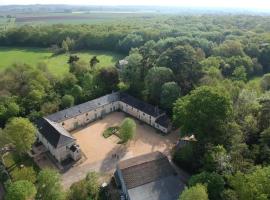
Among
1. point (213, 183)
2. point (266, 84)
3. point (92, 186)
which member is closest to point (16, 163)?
point (92, 186)

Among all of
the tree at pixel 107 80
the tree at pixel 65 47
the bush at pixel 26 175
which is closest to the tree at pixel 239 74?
the tree at pixel 107 80

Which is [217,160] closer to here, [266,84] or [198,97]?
[198,97]

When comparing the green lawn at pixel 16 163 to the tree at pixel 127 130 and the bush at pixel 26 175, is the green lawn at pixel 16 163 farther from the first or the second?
the tree at pixel 127 130

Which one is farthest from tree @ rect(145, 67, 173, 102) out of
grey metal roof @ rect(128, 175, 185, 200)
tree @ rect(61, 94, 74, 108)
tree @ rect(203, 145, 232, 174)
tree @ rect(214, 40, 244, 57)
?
tree @ rect(214, 40, 244, 57)

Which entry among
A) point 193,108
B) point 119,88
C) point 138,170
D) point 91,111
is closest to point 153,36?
point 119,88

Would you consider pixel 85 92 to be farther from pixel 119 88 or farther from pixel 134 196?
pixel 134 196

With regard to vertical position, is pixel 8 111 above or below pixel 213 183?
below
